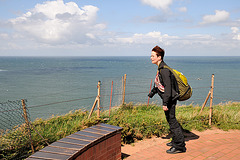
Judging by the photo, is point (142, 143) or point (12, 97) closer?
point (142, 143)

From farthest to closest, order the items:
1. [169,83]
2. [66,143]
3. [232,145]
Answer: [232,145], [169,83], [66,143]

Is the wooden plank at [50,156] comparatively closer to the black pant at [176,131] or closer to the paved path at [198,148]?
the paved path at [198,148]

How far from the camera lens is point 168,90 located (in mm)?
4035

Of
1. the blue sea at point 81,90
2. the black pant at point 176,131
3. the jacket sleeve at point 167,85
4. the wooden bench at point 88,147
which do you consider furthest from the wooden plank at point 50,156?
the black pant at point 176,131

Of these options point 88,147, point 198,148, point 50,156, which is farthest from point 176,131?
point 50,156

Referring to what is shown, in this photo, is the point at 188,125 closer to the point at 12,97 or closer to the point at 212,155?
the point at 212,155

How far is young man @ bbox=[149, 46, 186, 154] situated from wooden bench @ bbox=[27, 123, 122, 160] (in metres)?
1.07

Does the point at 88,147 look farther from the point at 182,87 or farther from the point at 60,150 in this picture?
the point at 182,87

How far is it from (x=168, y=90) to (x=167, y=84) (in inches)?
4.3

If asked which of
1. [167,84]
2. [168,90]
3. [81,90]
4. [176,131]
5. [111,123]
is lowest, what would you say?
[81,90]

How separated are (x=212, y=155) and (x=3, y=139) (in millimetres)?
4344

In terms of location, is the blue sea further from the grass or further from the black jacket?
the black jacket

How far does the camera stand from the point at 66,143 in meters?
3.54

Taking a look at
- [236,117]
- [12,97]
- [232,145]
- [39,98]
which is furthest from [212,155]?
[12,97]
